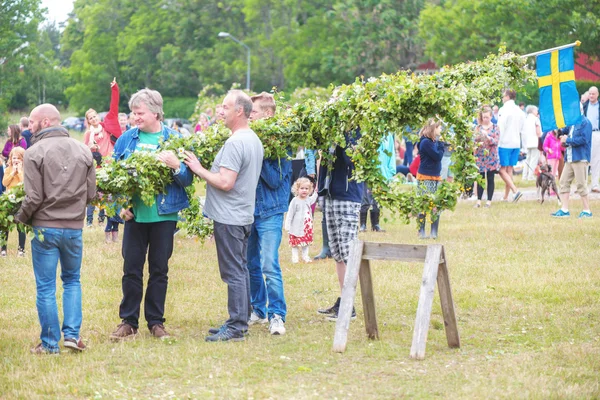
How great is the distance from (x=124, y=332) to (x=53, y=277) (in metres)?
0.90

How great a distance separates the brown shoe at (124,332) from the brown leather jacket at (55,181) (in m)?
1.14

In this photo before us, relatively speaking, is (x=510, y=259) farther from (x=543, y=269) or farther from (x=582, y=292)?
(x=582, y=292)

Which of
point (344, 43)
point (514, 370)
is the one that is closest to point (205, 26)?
point (344, 43)

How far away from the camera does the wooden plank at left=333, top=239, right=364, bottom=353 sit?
779 centimetres

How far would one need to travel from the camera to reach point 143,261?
27.1 feet

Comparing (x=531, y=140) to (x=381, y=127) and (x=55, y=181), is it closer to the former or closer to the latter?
(x=381, y=127)

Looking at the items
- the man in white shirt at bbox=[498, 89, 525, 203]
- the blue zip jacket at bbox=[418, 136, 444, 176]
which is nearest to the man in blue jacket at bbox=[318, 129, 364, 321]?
the blue zip jacket at bbox=[418, 136, 444, 176]

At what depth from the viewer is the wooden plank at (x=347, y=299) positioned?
779cm

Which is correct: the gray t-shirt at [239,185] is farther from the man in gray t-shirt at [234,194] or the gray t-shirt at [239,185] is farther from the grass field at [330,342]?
the grass field at [330,342]

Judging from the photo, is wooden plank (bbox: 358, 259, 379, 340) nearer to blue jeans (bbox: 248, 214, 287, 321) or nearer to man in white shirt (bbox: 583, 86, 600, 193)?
blue jeans (bbox: 248, 214, 287, 321)

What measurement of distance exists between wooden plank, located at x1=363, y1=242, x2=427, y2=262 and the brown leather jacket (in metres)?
2.40

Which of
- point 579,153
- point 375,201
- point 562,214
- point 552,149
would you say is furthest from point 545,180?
point 375,201

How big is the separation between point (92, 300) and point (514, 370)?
5.04 m

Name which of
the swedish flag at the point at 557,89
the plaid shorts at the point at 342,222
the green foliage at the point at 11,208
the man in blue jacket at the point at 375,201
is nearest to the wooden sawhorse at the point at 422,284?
the plaid shorts at the point at 342,222
